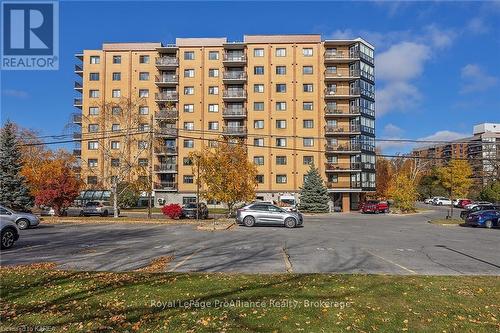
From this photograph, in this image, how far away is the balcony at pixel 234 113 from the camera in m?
58.0

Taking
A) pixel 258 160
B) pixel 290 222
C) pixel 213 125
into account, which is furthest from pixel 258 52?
pixel 290 222

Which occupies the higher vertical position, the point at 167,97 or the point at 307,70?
the point at 307,70

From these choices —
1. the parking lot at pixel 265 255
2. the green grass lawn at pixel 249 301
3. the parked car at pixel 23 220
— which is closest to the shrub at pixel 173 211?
the parked car at pixel 23 220

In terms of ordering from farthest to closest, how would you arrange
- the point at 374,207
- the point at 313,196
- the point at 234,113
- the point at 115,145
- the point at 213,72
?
the point at 213,72 < the point at 115,145 < the point at 234,113 < the point at 374,207 < the point at 313,196

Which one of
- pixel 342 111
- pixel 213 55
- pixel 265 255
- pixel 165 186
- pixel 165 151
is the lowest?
pixel 265 255

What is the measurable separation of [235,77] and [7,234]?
46579mm

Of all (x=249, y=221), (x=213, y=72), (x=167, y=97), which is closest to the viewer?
(x=249, y=221)

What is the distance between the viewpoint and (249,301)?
264 inches

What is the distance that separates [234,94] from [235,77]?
8.12ft

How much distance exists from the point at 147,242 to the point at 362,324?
1262 cm

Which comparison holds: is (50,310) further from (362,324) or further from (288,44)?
(288,44)

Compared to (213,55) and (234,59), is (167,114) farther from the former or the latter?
(234,59)

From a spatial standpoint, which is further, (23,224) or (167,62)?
(167,62)

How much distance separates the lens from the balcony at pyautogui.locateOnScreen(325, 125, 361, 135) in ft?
190
